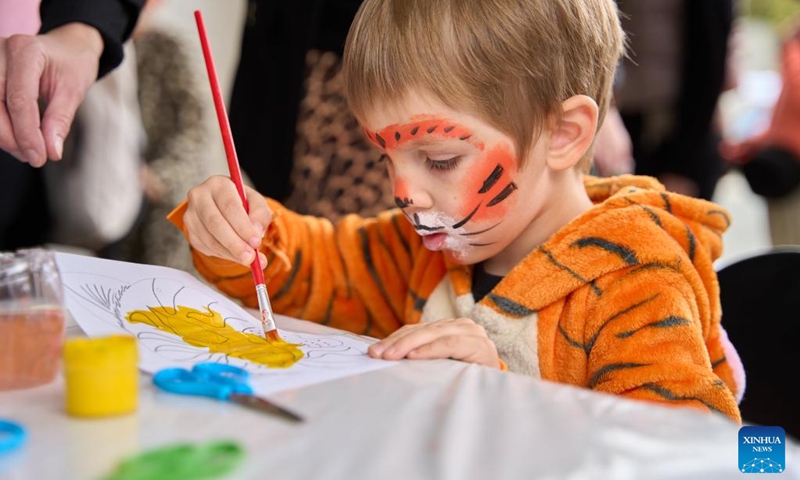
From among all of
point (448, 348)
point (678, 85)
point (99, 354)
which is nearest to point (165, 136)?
point (678, 85)

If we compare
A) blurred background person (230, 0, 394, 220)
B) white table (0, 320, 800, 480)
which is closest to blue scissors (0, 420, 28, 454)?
white table (0, 320, 800, 480)

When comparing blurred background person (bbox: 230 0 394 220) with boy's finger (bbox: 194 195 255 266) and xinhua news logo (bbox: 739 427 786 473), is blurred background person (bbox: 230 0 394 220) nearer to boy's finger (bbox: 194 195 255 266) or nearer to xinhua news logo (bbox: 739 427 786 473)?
boy's finger (bbox: 194 195 255 266)

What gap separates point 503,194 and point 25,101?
1.82 ft

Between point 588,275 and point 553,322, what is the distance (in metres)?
0.07

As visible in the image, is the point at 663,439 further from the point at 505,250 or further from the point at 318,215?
the point at 318,215

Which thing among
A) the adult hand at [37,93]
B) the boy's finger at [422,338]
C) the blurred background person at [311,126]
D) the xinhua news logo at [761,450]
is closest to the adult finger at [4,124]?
the adult hand at [37,93]

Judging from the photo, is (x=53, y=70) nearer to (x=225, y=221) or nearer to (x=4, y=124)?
(x=4, y=124)

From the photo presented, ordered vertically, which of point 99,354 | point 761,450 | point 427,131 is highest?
point 427,131

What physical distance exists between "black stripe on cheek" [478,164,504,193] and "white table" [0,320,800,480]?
1.26ft

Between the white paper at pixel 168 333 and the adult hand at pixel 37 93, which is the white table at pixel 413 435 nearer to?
the white paper at pixel 168 333

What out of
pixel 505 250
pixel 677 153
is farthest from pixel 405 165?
pixel 677 153

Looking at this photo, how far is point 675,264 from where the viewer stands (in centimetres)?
93

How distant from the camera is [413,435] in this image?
0.52m

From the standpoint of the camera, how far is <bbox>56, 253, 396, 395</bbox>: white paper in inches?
27.0
